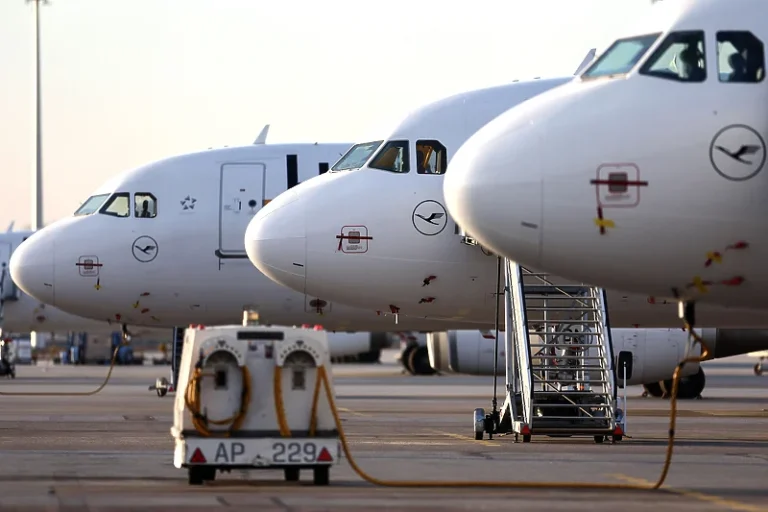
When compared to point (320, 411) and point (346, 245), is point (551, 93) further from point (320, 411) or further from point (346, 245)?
point (346, 245)

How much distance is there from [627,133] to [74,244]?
60.5 ft

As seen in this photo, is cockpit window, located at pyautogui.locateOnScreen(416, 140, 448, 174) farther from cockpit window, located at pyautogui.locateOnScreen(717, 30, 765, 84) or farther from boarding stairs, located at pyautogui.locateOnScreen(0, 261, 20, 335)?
boarding stairs, located at pyautogui.locateOnScreen(0, 261, 20, 335)

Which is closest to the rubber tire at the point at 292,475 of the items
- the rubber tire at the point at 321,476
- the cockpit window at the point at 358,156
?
the rubber tire at the point at 321,476

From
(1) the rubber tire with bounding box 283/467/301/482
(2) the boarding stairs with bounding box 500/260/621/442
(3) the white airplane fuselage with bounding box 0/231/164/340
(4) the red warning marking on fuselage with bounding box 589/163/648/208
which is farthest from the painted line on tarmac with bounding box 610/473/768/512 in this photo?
(3) the white airplane fuselage with bounding box 0/231/164/340

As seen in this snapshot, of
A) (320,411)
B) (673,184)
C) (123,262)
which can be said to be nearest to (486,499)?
(320,411)

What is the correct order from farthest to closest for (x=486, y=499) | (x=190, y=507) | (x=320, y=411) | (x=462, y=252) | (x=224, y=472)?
(x=462, y=252) < (x=224, y=472) < (x=320, y=411) < (x=486, y=499) < (x=190, y=507)

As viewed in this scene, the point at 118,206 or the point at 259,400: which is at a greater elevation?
the point at 118,206

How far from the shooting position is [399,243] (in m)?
24.4

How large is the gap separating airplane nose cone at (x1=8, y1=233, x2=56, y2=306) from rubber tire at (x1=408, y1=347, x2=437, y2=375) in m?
30.8

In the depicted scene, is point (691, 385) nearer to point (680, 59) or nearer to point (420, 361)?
point (680, 59)

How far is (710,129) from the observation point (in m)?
15.8

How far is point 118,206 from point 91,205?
0.89m

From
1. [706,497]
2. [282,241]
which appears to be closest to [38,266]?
[282,241]

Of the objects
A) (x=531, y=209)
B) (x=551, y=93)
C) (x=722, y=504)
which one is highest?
(x=551, y=93)
